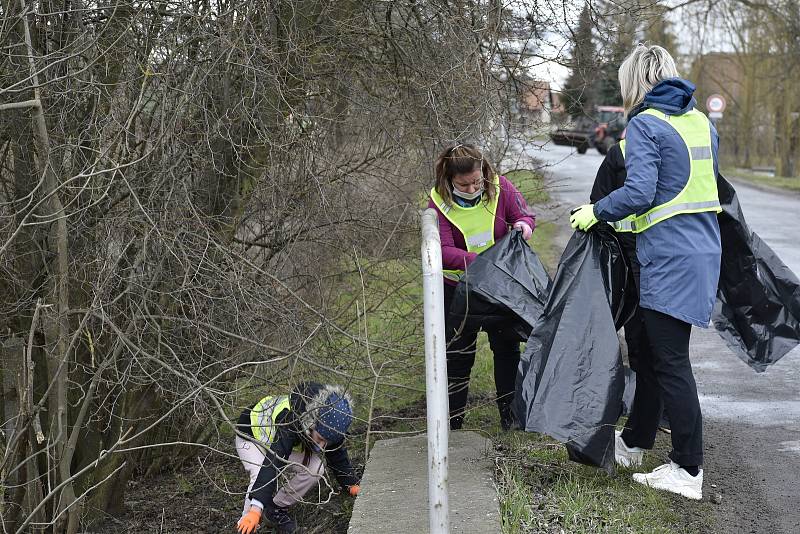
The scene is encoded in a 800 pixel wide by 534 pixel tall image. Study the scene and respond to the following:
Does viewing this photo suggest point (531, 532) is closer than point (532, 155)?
Yes

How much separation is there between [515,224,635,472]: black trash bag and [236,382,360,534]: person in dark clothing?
2.89 ft

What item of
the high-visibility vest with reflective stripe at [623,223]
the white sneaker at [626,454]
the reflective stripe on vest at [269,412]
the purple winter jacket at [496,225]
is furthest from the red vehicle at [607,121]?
the reflective stripe on vest at [269,412]

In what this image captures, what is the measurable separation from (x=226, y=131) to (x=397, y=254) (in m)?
1.45

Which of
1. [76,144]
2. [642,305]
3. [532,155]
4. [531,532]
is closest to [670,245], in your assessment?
[642,305]

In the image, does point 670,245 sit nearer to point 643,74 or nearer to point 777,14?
point 643,74

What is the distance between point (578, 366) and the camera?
154 inches

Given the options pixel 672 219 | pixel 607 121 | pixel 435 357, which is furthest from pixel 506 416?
pixel 607 121

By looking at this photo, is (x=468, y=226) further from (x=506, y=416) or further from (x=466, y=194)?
(x=506, y=416)

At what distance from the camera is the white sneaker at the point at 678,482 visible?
3.94m

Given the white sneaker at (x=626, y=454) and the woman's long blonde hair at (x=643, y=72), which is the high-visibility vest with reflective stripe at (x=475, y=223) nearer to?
the woman's long blonde hair at (x=643, y=72)

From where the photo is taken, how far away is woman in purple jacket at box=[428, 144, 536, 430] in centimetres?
455

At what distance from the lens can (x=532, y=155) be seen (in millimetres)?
5746

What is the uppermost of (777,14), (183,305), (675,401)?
(777,14)

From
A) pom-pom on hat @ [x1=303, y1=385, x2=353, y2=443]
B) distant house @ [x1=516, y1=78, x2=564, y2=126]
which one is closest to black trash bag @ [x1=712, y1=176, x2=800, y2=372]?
distant house @ [x1=516, y1=78, x2=564, y2=126]
